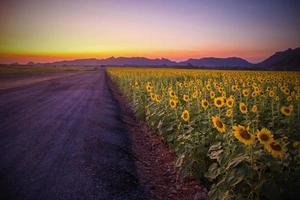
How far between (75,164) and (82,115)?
5933 millimetres

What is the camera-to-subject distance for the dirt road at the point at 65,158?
490 cm

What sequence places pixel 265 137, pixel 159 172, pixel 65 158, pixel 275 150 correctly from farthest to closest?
pixel 65 158 → pixel 159 172 → pixel 265 137 → pixel 275 150

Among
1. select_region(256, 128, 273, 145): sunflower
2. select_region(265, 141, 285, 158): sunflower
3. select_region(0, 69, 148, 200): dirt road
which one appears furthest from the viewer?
select_region(0, 69, 148, 200): dirt road

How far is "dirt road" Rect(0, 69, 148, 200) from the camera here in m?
4.90

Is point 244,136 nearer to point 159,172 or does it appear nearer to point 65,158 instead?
point 159,172

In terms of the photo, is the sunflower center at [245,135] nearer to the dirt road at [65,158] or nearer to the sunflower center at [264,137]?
the sunflower center at [264,137]

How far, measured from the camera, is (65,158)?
6.47 metres

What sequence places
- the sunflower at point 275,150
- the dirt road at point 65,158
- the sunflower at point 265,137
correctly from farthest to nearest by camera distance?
the dirt road at point 65,158 → the sunflower at point 265,137 → the sunflower at point 275,150

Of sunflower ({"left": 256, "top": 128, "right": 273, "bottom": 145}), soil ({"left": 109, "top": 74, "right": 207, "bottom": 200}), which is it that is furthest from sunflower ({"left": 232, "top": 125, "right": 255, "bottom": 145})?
soil ({"left": 109, "top": 74, "right": 207, "bottom": 200})

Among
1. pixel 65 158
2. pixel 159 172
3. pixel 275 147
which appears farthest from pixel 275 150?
pixel 65 158

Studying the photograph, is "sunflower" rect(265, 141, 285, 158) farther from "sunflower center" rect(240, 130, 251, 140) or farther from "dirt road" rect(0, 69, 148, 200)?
"dirt road" rect(0, 69, 148, 200)

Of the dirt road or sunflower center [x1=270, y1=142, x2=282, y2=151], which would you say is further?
the dirt road

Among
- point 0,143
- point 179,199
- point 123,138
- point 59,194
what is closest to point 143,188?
point 179,199

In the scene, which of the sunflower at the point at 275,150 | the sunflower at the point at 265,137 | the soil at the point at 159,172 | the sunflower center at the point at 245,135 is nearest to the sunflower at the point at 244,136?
the sunflower center at the point at 245,135
